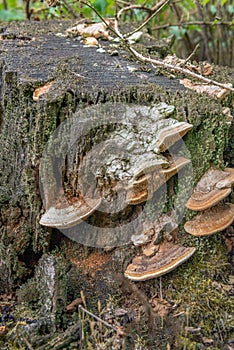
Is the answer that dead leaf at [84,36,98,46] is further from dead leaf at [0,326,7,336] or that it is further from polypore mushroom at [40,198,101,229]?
dead leaf at [0,326,7,336]

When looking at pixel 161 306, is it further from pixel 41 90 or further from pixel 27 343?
pixel 41 90

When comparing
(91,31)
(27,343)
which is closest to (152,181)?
(27,343)

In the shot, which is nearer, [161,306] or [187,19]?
→ [161,306]

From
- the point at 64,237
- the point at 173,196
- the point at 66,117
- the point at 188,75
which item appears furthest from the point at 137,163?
the point at 188,75

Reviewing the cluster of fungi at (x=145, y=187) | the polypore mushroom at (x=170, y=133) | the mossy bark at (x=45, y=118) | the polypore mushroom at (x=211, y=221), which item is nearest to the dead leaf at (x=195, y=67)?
the mossy bark at (x=45, y=118)

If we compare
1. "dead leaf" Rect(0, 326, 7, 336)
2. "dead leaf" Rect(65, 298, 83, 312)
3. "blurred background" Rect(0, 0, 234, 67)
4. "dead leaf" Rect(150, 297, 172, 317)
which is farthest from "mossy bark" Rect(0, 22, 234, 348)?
"blurred background" Rect(0, 0, 234, 67)

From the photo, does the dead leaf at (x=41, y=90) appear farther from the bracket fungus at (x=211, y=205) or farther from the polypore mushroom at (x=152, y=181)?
the bracket fungus at (x=211, y=205)

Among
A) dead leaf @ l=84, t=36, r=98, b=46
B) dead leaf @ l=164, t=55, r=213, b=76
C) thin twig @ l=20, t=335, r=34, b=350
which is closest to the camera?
thin twig @ l=20, t=335, r=34, b=350
